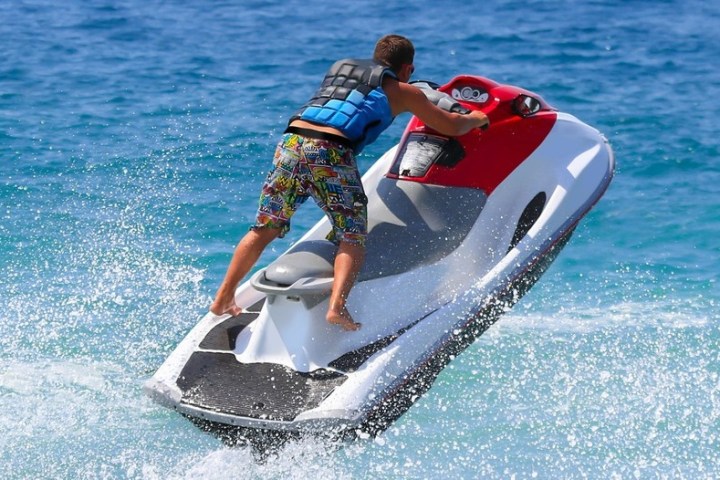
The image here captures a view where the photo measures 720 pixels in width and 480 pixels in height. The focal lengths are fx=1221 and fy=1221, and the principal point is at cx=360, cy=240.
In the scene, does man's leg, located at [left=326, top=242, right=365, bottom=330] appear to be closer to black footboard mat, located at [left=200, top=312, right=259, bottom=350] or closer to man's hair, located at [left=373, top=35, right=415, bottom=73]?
black footboard mat, located at [left=200, top=312, right=259, bottom=350]

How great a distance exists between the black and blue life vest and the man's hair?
6 cm

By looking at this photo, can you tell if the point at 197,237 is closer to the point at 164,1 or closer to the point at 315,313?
the point at 315,313

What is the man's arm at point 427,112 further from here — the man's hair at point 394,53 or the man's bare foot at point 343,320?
the man's bare foot at point 343,320

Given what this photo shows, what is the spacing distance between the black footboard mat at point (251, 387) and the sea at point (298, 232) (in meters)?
0.16

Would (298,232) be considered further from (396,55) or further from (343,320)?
(343,320)

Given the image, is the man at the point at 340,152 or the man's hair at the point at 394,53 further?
the man's hair at the point at 394,53

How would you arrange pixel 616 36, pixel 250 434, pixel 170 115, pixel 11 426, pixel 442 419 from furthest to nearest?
pixel 616 36 → pixel 170 115 → pixel 442 419 → pixel 11 426 → pixel 250 434

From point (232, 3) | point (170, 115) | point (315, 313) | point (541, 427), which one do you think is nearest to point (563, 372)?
point (541, 427)

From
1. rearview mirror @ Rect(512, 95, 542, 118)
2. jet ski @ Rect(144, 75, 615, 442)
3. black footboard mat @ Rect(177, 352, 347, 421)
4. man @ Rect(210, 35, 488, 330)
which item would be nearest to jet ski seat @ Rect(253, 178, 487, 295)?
jet ski @ Rect(144, 75, 615, 442)

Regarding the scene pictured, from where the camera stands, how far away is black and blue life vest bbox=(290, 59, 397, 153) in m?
4.82

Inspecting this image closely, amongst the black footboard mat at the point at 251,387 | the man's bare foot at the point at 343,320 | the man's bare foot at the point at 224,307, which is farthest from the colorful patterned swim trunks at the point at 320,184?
the black footboard mat at the point at 251,387

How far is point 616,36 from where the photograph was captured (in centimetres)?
1248

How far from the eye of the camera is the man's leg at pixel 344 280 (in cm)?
473

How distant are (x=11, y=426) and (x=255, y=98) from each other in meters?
5.73
